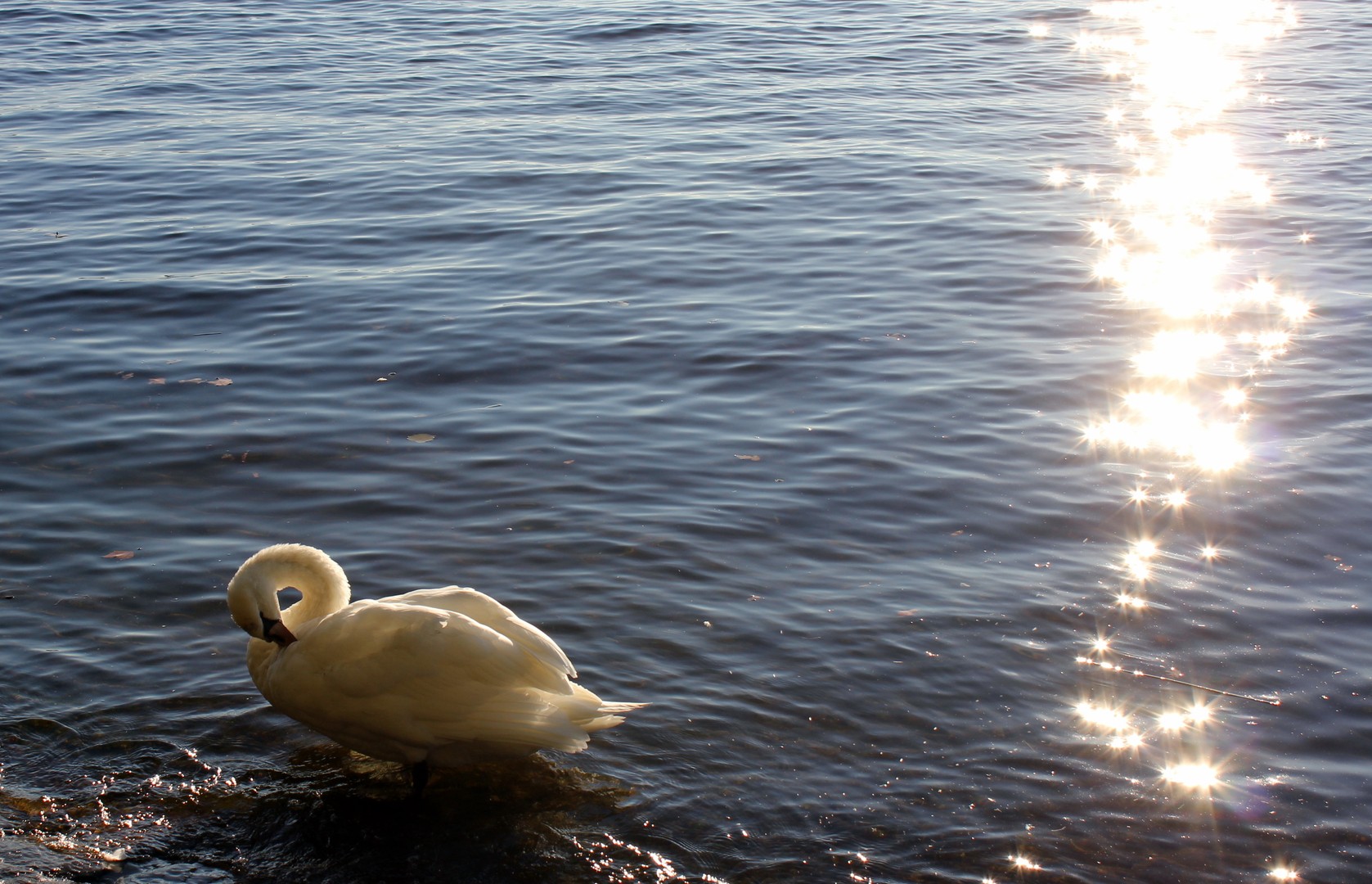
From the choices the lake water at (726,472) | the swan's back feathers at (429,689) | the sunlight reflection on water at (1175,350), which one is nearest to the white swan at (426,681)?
the swan's back feathers at (429,689)

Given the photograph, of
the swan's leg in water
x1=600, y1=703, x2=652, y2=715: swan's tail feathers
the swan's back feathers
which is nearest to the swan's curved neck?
the swan's back feathers

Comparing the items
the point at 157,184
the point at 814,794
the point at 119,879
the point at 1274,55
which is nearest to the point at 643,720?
the point at 814,794

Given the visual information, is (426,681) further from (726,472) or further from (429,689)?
(726,472)

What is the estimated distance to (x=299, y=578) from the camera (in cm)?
670

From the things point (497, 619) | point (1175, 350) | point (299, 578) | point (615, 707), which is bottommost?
point (1175, 350)

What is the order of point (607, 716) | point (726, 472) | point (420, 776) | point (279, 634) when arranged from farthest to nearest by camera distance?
1. point (726, 472)
2. point (279, 634)
3. point (420, 776)
4. point (607, 716)

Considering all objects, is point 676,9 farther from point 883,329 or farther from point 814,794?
point 814,794

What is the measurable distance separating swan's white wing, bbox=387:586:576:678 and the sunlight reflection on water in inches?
98.4

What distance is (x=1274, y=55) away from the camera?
24.7 m

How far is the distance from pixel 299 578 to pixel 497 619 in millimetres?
955

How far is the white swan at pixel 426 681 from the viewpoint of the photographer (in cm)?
621

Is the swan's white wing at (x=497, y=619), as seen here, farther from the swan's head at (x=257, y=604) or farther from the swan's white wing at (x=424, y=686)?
the swan's head at (x=257, y=604)

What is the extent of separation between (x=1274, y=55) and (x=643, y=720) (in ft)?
71.1

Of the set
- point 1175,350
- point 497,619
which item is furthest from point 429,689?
point 1175,350
